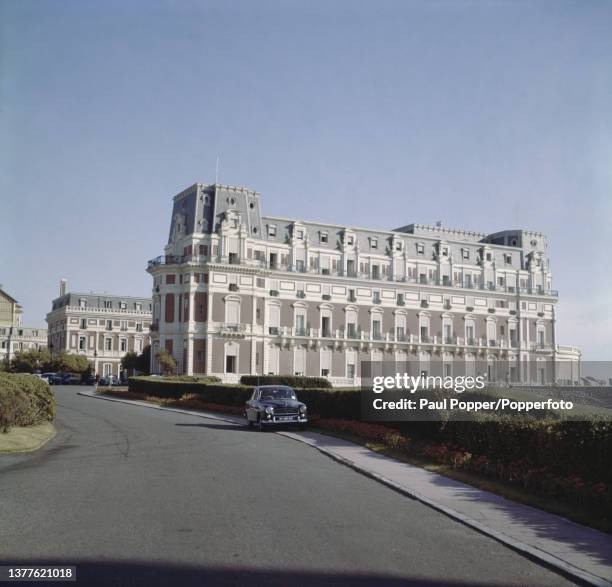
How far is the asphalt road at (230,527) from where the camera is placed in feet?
26.4

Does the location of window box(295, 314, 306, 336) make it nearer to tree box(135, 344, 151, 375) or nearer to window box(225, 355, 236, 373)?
window box(225, 355, 236, 373)

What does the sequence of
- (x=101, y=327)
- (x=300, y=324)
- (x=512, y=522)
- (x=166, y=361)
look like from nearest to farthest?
(x=512, y=522) → (x=166, y=361) → (x=300, y=324) → (x=101, y=327)

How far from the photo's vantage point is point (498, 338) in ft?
293

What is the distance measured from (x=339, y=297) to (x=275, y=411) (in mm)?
53150

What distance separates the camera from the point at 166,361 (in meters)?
67.3

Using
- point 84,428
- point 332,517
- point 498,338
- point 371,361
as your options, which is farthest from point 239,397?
point 498,338

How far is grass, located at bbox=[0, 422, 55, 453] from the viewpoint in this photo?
765 inches

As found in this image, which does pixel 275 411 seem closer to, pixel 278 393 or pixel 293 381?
pixel 278 393

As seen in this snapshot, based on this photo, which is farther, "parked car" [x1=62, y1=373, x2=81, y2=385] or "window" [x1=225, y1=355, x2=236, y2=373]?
"parked car" [x1=62, y1=373, x2=81, y2=385]

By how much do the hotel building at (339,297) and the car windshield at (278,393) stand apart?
4107 centimetres

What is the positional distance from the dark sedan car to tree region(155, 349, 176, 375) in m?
39.8

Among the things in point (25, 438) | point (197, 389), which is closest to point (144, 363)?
point (197, 389)

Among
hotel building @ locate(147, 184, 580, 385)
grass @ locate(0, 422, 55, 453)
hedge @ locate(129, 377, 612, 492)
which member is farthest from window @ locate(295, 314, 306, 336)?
hedge @ locate(129, 377, 612, 492)

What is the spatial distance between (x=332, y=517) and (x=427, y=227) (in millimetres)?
84610
